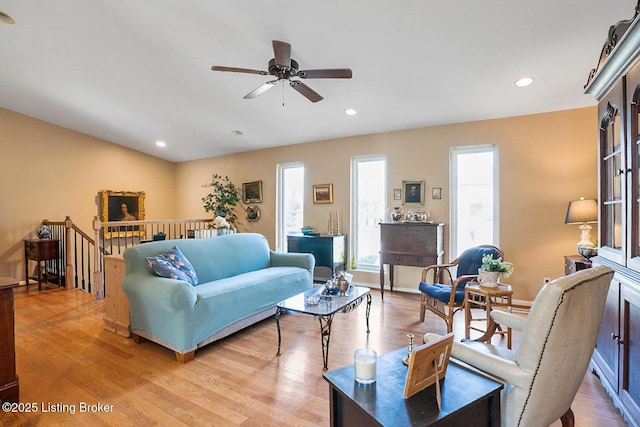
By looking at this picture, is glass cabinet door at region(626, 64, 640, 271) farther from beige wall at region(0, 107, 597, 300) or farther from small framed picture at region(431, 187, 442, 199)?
small framed picture at region(431, 187, 442, 199)

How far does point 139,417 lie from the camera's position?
6.27 ft

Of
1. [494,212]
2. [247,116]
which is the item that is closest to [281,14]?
[247,116]

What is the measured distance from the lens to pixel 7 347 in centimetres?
197

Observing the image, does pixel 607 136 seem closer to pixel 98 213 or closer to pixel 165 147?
pixel 165 147

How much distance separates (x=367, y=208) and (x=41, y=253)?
17.7 ft

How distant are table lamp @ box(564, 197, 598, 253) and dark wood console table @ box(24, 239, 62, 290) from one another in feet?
24.5

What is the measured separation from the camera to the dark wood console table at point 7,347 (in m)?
1.94

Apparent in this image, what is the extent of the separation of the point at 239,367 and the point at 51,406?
1220 millimetres

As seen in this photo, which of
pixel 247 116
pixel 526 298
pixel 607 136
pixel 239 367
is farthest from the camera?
pixel 247 116

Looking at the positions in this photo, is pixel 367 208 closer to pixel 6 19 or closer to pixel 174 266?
Result: pixel 174 266

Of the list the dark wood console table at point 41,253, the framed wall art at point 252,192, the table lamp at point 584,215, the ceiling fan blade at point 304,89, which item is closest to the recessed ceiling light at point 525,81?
the table lamp at point 584,215

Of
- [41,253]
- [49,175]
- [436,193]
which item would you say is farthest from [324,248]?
[49,175]

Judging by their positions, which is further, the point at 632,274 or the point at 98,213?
the point at 98,213

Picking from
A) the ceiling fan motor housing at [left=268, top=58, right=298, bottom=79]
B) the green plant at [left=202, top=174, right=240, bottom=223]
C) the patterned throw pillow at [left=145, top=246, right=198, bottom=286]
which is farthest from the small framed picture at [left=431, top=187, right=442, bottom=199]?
the green plant at [left=202, top=174, right=240, bottom=223]
